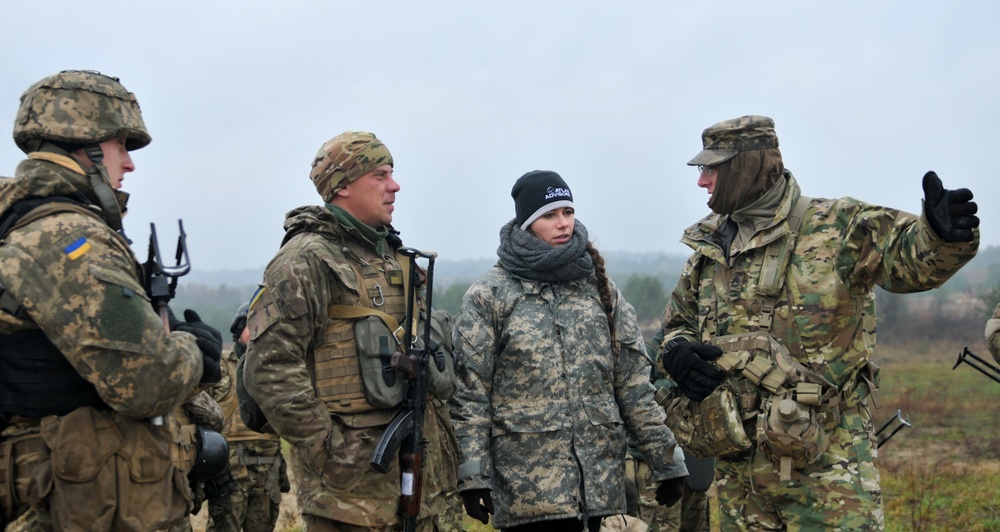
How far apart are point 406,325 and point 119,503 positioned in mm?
1392

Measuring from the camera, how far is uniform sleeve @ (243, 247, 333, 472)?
4047 mm

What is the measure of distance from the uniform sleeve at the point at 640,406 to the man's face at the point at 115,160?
256cm

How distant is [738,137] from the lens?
505 centimetres

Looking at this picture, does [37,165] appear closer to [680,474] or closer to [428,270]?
[428,270]

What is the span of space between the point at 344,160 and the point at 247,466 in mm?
4044

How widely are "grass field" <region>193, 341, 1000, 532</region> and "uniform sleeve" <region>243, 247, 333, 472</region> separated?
9.39ft

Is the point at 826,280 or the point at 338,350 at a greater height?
the point at 826,280

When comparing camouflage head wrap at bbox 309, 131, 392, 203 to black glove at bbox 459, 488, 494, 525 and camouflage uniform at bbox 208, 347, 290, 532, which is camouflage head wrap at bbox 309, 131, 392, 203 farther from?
camouflage uniform at bbox 208, 347, 290, 532

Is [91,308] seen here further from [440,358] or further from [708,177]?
[708,177]

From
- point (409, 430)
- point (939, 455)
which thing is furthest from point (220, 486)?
point (939, 455)

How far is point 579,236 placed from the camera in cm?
515

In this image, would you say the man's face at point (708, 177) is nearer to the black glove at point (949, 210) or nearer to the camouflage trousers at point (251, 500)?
the black glove at point (949, 210)

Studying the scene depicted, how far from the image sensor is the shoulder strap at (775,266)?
487cm

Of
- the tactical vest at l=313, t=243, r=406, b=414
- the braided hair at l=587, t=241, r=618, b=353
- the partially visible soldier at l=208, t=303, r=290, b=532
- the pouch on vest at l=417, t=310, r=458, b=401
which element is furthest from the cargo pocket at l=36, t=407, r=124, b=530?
the partially visible soldier at l=208, t=303, r=290, b=532
